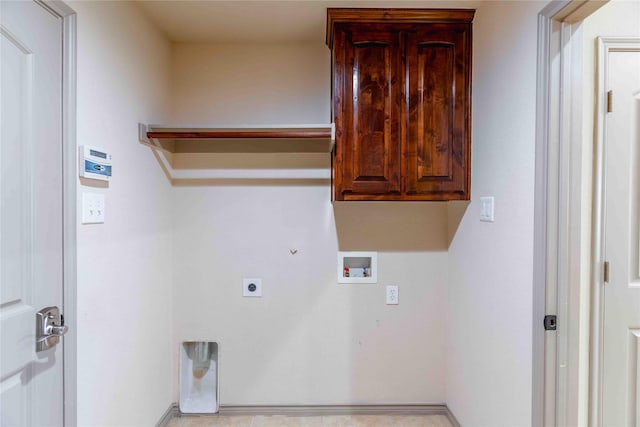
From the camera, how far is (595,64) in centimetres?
150

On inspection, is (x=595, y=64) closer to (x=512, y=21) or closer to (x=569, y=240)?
(x=512, y=21)

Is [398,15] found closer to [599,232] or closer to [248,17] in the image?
[248,17]

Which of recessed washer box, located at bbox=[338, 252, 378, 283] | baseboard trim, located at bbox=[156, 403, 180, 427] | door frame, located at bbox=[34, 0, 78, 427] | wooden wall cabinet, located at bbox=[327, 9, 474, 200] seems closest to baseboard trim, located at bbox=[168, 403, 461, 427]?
baseboard trim, located at bbox=[156, 403, 180, 427]

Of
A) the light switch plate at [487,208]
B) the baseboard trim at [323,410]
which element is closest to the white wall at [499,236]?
the light switch plate at [487,208]

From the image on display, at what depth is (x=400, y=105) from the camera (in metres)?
1.94

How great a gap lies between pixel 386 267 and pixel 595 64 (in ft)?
4.91

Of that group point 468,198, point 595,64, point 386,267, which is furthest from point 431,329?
point 595,64

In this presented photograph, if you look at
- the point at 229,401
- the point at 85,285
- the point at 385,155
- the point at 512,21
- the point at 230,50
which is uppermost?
the point at 230,50

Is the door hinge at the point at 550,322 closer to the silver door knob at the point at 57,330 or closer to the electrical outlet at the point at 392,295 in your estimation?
the electrical outlet at the point at 392,295

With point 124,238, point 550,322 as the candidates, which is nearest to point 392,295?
point 550,322

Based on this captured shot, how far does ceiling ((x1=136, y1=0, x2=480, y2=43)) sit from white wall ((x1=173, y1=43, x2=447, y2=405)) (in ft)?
0.35

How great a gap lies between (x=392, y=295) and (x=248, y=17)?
1.91 meters

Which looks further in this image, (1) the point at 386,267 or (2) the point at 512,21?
(1) the point at 386,267

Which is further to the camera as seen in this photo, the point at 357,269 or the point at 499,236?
the point at 357,269
